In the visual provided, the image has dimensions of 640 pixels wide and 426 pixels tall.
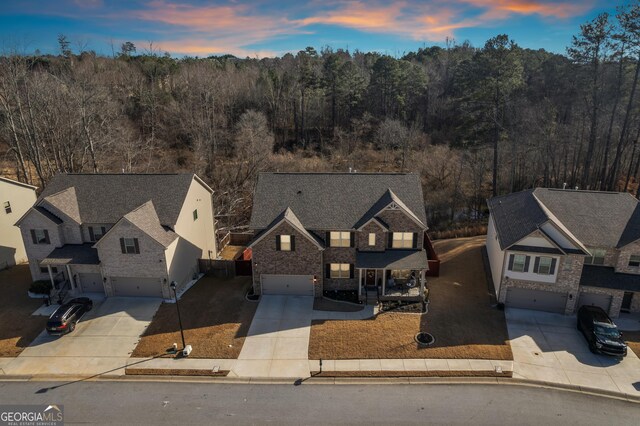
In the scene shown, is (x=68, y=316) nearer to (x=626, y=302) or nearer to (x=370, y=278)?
(x=370, y=278)

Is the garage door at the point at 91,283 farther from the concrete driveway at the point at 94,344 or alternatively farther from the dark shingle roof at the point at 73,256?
the concrete driveway at the point at 94,344

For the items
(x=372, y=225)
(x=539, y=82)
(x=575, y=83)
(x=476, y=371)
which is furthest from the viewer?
(x=539, y=82)

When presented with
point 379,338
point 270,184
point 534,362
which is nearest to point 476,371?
point 534,362

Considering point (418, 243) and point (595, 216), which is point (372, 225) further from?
point (595, 216)

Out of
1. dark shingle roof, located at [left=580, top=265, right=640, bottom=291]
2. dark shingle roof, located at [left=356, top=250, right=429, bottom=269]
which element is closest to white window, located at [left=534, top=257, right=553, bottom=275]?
dark shingle roof, located at [left=580, top=265, right=640, bottom=291]

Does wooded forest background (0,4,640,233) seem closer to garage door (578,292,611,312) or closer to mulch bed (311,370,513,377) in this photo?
garage door (578,292,611,312)

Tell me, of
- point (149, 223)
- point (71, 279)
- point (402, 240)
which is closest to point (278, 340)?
point (402, 240)
